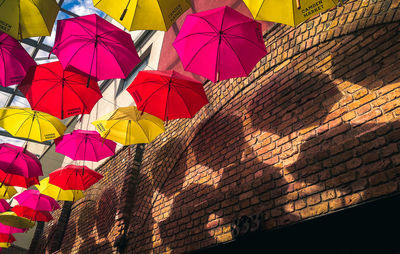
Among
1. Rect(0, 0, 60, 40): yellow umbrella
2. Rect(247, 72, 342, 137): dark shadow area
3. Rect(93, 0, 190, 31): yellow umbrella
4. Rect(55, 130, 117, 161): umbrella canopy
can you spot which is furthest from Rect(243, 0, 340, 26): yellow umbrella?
Rect(55, 130, 117, 161): umbrella canopy

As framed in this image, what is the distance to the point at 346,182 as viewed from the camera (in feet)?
8.59

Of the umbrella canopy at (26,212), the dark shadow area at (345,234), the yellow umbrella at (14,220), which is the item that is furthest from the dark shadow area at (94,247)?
the dark shadow area at (345,234)

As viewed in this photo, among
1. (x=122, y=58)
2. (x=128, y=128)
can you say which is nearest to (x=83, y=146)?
(x=128, y=128)

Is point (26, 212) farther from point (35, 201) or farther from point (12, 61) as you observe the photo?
point (12, 61)

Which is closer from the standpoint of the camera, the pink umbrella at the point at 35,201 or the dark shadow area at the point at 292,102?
the dark shadow area at the point at 292,102

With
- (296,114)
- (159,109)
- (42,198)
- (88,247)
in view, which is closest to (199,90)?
(159,109)

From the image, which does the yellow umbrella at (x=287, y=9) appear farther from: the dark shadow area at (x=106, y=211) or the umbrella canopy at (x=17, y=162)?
the umbrella canopy at (x=17, y=162)

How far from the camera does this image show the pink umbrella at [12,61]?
4117 mm

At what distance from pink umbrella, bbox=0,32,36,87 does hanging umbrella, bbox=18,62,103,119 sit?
0.42ft

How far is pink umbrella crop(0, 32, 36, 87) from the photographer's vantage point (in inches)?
162

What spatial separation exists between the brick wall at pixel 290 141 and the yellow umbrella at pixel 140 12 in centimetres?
149

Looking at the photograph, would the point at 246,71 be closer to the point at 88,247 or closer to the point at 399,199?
the point at 399,199

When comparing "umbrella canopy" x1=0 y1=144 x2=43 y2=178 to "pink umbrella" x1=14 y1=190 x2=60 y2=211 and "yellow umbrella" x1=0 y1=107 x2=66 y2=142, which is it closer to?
"yellow umbrella" x1=0 y1=107 x2=66 y2=142

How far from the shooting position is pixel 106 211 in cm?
610
